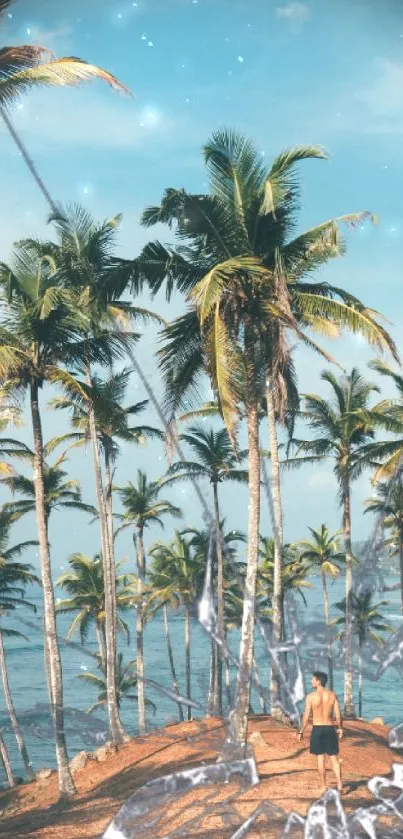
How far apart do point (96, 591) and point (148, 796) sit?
3144 centimetres

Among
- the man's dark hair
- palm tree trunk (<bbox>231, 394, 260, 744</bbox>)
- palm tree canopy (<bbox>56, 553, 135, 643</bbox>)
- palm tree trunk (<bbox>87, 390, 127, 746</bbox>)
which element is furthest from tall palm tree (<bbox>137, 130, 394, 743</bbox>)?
palm tree canopy (<bbox>56, 553, 135, 643</bbox>)

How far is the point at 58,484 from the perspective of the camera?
119 ft

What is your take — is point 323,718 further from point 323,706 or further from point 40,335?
point 40,335

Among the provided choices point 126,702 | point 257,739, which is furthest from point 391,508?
point 126,702

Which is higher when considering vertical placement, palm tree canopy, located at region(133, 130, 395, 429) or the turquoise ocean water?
palm tree canopy, located at region(133, 130, 395, 429)

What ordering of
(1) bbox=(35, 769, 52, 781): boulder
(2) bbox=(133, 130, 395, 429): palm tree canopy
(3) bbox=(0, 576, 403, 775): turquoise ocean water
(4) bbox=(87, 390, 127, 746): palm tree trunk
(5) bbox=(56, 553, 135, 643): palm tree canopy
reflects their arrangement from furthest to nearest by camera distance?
(3) bbox=(0, 576, 403, 775): turquoise ocean water → (5) bbox=(56, 553, 135, 643): palm tree canopy → (4) bbox=(87, 390, 127, 746): palm tree trunk → (1) bbox=(35, 769, 52, 781): boulder → (2) bbox=(133, 130, 395, 429): palm tree canopy

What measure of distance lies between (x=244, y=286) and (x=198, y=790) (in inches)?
359

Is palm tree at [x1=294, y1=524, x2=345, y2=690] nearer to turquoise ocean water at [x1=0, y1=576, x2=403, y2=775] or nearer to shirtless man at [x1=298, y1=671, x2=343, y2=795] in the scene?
turquoise ocean water at [x1=0, y1=576, x2=403, y2=775]

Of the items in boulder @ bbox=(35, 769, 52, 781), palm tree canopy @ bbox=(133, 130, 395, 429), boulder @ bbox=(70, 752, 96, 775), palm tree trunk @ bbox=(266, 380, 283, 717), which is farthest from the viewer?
palm tree trunk @ bbox=(266, 380, 283, 717)

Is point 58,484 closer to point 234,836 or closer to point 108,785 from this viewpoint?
point 108,785

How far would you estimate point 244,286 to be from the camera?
1664 cm

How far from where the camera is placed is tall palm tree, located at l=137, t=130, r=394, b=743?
16.0m

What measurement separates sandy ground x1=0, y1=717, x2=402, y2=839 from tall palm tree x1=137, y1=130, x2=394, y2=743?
6.62 feet

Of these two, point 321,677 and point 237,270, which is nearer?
point 321,677
